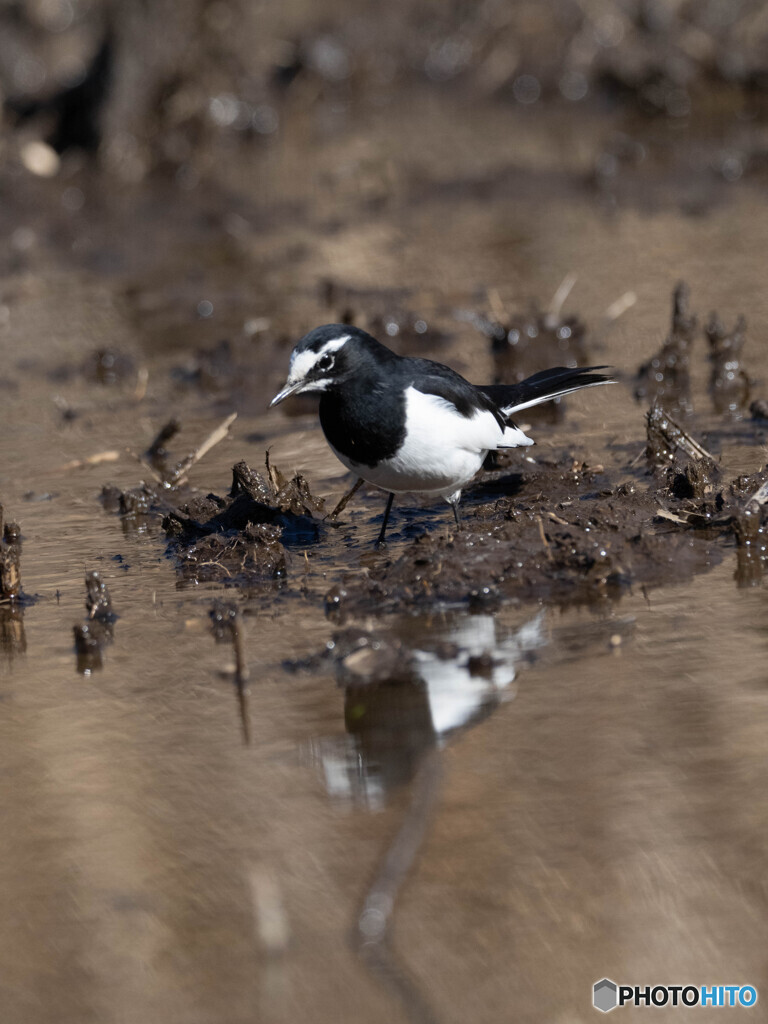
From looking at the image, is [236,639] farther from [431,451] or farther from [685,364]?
[685,364]

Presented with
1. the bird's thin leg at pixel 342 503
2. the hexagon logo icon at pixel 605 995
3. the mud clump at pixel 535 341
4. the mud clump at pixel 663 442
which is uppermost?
the mud clump at pixel 535 341

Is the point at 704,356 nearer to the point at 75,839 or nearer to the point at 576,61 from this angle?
the point at 75,839

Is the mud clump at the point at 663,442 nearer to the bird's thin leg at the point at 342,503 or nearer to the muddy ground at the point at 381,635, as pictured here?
the muddy ground at the point at 381,635

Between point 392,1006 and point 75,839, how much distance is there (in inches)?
45.2

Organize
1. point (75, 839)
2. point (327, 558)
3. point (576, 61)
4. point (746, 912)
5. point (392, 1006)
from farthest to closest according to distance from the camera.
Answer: point (576, 61)
point (327, 558)
point (75, 839)
point (746, 912)
point (392, 1006)

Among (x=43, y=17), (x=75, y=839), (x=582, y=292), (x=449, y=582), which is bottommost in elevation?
(x=75, y=839)

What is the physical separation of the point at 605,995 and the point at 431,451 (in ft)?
8.06

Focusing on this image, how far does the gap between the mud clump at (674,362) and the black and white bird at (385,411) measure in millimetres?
2582

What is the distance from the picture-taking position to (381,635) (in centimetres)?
462

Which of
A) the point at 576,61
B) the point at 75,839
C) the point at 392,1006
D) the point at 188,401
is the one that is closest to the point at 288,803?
the point at 75,839

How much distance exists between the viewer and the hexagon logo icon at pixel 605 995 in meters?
2.96

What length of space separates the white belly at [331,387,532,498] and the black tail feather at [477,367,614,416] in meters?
0.67

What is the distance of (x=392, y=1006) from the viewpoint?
2.96 m

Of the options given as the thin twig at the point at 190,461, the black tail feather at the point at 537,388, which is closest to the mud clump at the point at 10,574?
the thin twig at the point at 190,461
